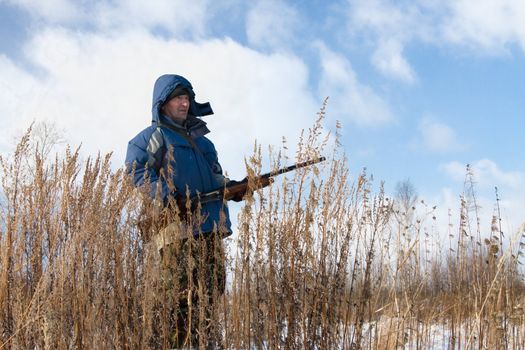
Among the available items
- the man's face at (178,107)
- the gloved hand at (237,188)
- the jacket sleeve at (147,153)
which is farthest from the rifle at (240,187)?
the man's face at (178,107)

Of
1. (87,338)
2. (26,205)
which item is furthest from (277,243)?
(26,205)

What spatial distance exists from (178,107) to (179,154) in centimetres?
39

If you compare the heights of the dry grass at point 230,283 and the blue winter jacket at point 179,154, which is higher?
the blue winter jacket at point 179,154

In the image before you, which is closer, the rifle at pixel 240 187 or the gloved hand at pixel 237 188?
the rifle at pixel 240 187

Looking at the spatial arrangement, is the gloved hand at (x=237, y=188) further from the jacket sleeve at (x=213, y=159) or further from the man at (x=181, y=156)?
the jacket sleeve at (x=213, y=159)

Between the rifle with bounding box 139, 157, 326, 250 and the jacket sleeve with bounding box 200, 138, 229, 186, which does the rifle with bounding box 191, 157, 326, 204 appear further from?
the jacket sleeve with bounding box 200, 138, 229, 186

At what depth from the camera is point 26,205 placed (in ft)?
10.7

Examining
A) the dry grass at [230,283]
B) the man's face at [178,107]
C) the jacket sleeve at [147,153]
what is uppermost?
the man's face at [178,107]

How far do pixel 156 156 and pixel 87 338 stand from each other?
1.36 meters

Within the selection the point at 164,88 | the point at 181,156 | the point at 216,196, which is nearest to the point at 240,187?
the point at 216,196

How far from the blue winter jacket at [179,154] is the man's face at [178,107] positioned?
0.18ft

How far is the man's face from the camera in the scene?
3.89 meters

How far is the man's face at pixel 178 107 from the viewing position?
389 cm

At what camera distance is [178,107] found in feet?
12.8
